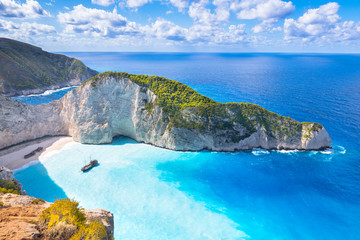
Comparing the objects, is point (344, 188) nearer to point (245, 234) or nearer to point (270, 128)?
point (270, 128)

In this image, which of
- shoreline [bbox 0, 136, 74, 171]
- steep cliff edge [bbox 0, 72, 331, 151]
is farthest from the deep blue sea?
steep cliff edge [bbox 0, 72, 331, 151]

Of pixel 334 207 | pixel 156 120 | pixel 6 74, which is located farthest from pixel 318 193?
pixel 6 74

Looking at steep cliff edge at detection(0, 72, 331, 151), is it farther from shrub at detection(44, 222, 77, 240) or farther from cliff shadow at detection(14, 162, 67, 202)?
shrub at detection(44, 222, 77, 240)

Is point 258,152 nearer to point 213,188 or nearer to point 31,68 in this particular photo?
point 213,188

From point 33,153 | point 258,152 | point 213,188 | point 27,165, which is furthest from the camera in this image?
point 258,152

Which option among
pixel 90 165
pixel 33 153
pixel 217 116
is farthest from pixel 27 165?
pixel 217 116

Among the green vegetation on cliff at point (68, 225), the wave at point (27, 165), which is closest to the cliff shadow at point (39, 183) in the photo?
the wave at point (27, 165)
